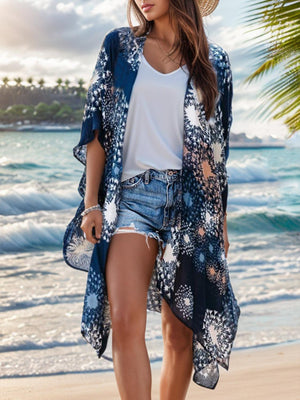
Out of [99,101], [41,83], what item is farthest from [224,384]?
[41,83]

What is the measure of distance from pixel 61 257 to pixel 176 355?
8.15 metres

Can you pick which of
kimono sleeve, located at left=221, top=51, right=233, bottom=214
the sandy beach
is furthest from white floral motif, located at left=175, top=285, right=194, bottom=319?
the sandy beach

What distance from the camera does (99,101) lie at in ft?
8.76

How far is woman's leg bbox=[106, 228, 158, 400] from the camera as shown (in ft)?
7.73

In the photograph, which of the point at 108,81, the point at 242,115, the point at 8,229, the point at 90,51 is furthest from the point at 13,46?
the point at 108,81

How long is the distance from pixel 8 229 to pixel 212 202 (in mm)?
10911

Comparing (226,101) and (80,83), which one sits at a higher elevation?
(226,101)

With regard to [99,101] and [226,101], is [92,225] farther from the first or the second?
[226,101]

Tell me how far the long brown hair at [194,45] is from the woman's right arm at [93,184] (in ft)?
1.37

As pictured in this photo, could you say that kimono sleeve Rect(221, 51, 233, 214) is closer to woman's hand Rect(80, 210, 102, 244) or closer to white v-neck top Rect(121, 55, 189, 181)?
white v-neck top Rect(121, 55, 189, 181)

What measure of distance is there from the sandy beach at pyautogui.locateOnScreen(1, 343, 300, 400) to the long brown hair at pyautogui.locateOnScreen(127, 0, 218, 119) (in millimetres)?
1740

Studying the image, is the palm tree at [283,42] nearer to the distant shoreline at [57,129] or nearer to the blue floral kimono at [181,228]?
the blue floral kimono at [181,228]

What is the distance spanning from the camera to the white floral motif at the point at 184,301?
2648 millimetres

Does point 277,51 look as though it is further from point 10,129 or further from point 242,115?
point 242,115
